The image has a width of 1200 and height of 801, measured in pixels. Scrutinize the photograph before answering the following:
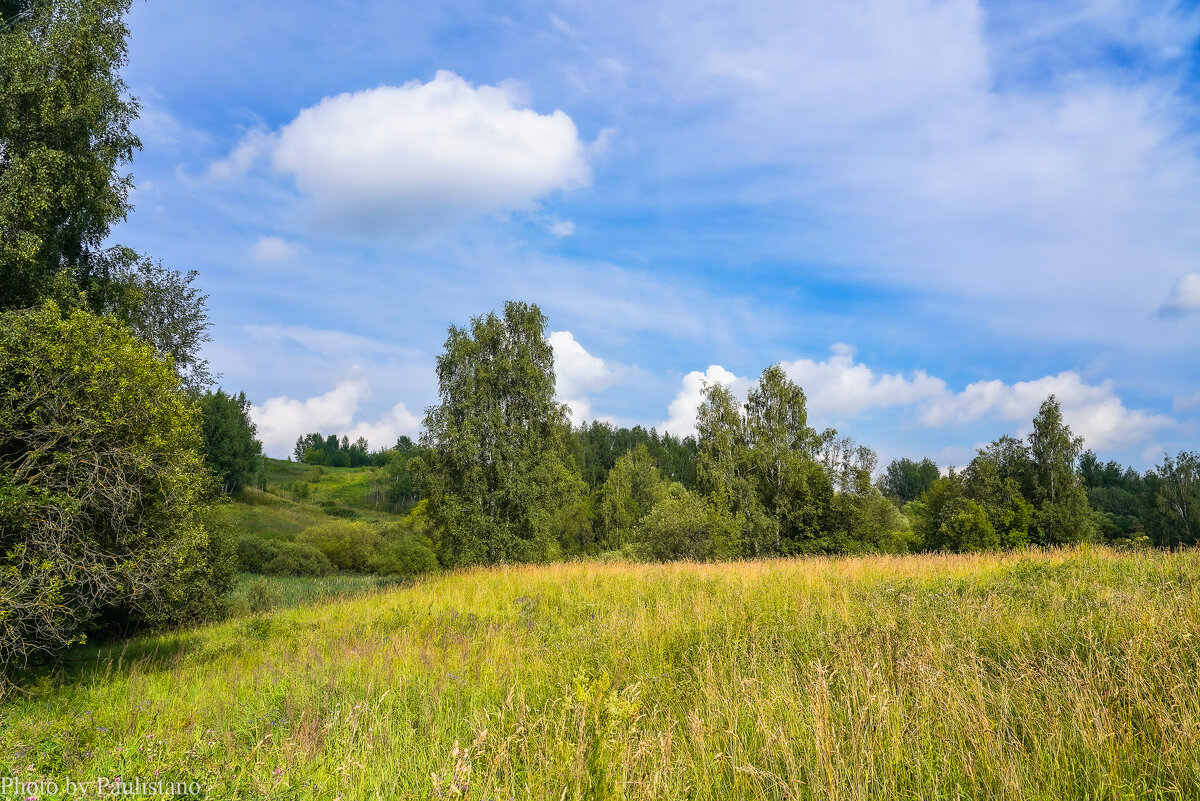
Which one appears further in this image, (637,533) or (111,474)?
(637,533)

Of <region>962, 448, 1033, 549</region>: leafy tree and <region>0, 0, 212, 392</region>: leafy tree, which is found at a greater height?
<region>0, 0, 212, 392</region>: leafy tree

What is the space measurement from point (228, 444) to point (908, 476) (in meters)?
111

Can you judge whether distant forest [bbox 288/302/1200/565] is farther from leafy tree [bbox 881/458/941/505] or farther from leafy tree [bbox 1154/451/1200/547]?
leafy tree [bbox 881/458/941/505]

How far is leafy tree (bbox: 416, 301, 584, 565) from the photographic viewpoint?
2139 centimetres

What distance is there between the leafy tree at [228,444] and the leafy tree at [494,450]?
4620 centimetres

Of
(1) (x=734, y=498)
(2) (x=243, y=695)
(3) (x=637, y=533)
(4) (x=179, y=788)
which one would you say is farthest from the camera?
(1) (x=734, y=498)

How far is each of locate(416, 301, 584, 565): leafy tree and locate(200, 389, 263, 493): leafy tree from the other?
46.2 m

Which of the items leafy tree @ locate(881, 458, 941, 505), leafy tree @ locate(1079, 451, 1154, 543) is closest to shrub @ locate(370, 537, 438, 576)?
leafy tree @ locate(1079, 451, 1154, 543)

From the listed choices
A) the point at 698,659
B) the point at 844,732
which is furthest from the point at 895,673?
the point at 698,659

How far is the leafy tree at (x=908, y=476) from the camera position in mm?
104875

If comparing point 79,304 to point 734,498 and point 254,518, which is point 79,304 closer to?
point 734,498

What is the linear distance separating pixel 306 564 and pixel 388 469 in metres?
47.6

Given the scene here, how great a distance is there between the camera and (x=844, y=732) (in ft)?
12.9

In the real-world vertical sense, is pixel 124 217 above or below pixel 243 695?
above
